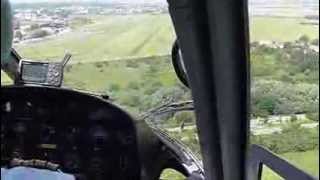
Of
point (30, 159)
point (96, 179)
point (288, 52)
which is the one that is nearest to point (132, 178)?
point (96, 179)

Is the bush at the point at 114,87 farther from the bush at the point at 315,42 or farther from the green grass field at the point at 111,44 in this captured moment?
the bush at the point at 315,42

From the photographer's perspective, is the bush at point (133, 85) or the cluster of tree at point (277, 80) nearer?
the cluster of tree at point (277, 80)

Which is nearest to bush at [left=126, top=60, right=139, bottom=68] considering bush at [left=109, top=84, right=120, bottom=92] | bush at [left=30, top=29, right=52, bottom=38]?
bush at [left=109, top=84, right=120, bottom=92]

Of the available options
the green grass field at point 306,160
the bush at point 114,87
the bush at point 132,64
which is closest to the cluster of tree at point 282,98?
the green grass field at point 306,160

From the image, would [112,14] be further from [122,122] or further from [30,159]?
[30,159]

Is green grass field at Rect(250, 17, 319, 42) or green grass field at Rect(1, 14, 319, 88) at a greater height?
green grass field at Rect(250, 17, 319, 42)

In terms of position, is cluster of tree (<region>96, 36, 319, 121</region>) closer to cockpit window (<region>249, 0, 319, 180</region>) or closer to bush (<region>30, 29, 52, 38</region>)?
cockpit window (<region>249, 0, 319, 180</region>)

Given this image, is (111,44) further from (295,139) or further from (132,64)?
(295,139)

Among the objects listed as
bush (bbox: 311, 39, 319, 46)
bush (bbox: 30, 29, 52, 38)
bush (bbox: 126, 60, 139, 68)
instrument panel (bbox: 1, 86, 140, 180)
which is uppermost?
bush (bbox: 311, 39, 319, 46)
